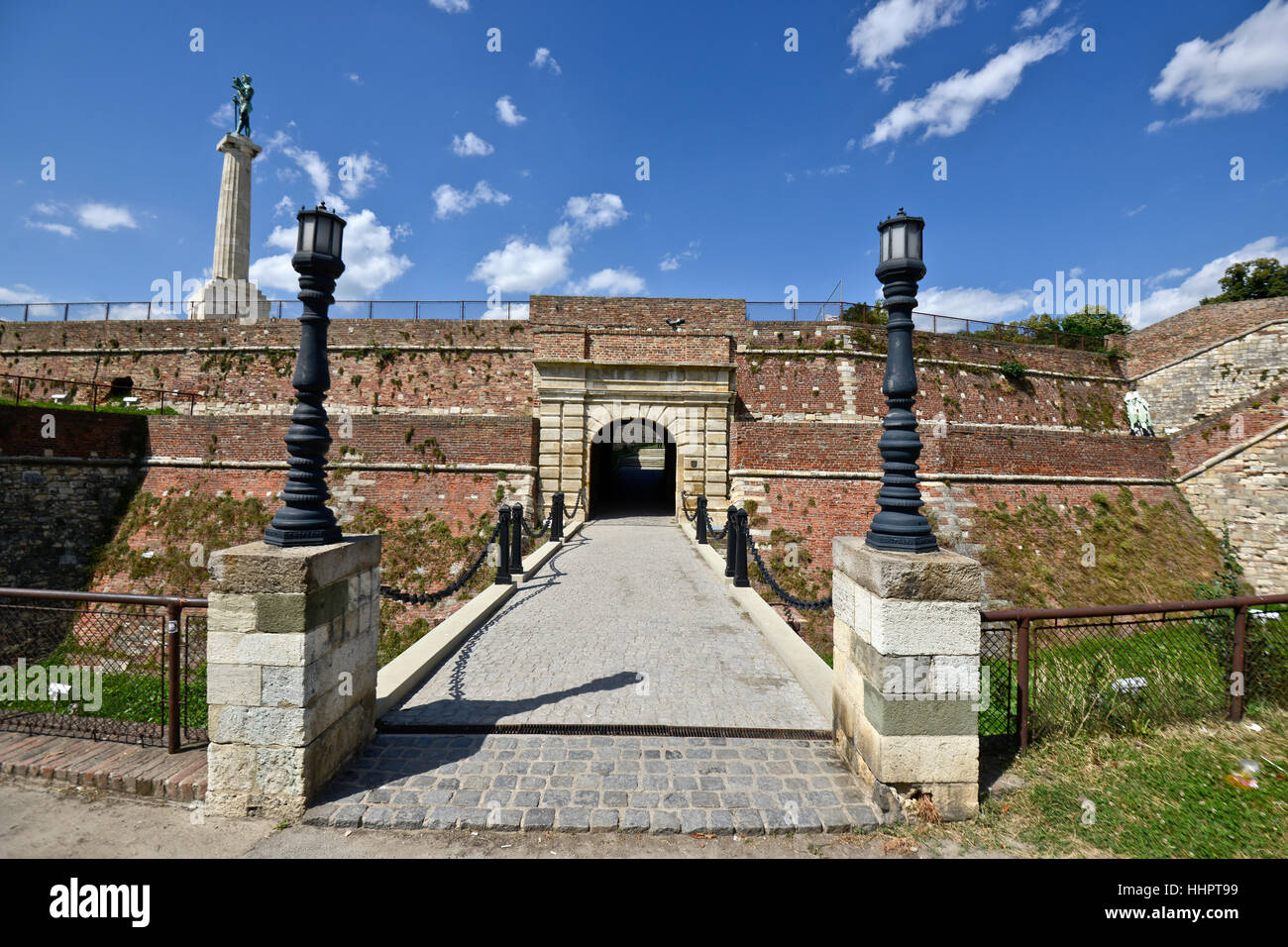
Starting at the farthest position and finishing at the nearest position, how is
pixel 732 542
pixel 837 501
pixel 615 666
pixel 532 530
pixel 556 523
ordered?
pixel 837 501
pixel 532 530
pixel 556 523
pixel 732 542
pixel 615 666

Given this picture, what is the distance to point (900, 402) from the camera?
12.1ft

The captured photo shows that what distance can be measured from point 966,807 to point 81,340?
30.3 m

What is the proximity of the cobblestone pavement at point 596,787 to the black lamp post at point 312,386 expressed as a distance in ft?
5.35

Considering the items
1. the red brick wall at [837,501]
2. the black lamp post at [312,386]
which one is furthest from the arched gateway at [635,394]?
the black lamp post at [312,386]

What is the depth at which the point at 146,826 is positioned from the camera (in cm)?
307

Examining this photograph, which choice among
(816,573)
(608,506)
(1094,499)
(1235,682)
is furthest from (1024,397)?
(1235,682)

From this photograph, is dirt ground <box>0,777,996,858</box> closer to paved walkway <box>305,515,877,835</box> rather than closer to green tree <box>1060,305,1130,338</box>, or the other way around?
paved walkway <box>305,515,877,835</box>

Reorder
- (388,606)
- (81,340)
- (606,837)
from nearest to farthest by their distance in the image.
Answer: (606,837)
(388,606)
(81,340)

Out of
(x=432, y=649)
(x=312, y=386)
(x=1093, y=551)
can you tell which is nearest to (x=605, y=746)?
(x=432, y=649)

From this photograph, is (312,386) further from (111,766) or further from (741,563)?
(741,563)

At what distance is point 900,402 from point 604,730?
329 cm

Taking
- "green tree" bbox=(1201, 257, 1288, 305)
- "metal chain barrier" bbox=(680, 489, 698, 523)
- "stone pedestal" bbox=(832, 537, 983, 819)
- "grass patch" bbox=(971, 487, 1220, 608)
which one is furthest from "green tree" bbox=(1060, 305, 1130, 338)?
"stone pedestal" bbox=(832, 537, 983, 819)

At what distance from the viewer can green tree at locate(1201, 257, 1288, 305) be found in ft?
92.9

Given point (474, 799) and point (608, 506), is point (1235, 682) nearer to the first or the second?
point (474, 799)
